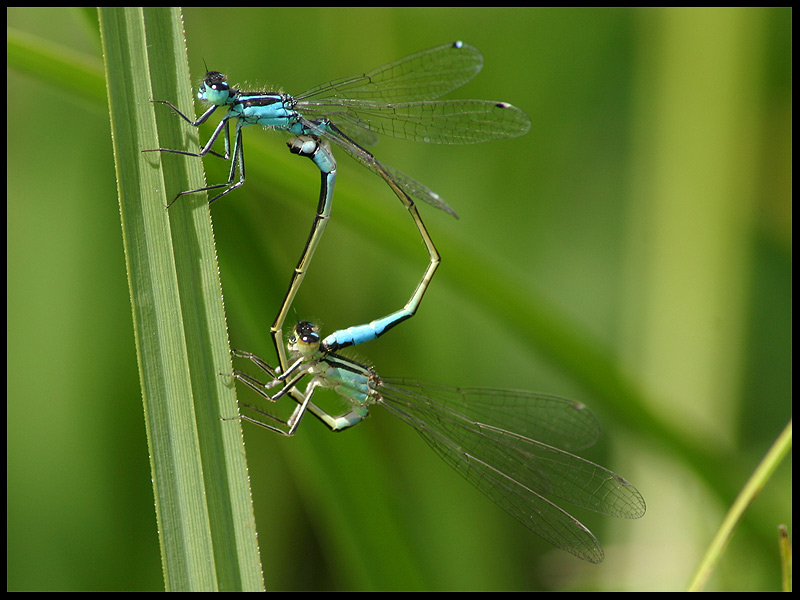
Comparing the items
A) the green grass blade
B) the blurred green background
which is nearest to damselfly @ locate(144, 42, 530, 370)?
the blurred green background

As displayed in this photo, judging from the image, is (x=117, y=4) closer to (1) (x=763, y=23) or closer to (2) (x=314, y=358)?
(2) (x=314, y=358)

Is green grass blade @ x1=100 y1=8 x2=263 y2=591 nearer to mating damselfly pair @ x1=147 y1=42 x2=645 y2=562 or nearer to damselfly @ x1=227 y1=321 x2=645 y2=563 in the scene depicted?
mating damselfly pair @ x1=147 y1=42 x2=645 y2=562

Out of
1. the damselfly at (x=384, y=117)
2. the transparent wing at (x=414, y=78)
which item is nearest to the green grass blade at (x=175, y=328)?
the damselfly at (x=384, y=117)

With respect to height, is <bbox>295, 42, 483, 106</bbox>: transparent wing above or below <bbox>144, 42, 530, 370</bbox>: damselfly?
above

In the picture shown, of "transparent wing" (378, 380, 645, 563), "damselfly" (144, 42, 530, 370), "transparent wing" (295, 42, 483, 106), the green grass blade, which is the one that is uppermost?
"transparent wing" (295, 42, 483, 106)

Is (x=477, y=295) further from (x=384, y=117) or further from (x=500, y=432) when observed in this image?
(x=384, y=117)

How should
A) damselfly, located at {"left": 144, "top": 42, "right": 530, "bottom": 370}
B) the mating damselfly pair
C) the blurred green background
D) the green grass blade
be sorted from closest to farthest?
the green grass blade → damselfly, located at {"left": 144, "top": 42, "right": 530, "bottom": 370} → the mating damselfly pair → the blurred green background

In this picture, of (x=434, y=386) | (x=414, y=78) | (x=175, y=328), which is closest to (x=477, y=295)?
(x=434, y=386)
